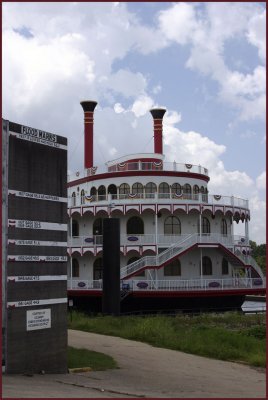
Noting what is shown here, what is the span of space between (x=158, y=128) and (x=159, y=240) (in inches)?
691

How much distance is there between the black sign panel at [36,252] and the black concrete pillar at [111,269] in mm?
16810

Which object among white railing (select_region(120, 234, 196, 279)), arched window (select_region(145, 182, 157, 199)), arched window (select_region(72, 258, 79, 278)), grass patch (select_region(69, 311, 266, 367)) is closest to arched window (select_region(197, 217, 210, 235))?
white railing (select_region(120, 234, 196, 279))

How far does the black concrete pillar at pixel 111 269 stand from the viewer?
32.7 metres

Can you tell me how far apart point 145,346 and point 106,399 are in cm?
1027

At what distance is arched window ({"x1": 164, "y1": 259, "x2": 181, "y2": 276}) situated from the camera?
4219cm

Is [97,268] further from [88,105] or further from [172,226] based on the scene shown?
[88,105]

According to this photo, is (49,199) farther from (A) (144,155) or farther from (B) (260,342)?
(A) (144,155)

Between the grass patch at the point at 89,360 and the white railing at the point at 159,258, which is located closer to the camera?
the grass patch at the point at 89,360

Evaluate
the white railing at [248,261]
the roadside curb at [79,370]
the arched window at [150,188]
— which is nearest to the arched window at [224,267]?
the white railing at [248,261]

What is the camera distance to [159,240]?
42062 millimetres

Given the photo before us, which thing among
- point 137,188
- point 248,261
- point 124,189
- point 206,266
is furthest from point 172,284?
point 124,189

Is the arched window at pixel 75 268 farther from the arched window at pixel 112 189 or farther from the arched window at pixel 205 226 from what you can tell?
the arched window at pixel 205 226

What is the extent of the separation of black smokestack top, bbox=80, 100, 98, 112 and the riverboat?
806 cm

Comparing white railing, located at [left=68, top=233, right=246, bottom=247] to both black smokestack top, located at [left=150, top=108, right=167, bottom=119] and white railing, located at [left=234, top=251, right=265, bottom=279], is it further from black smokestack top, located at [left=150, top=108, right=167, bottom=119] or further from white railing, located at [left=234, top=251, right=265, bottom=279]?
black smokestack top, located at [left=150, top=108, right=167, bottom=119]
